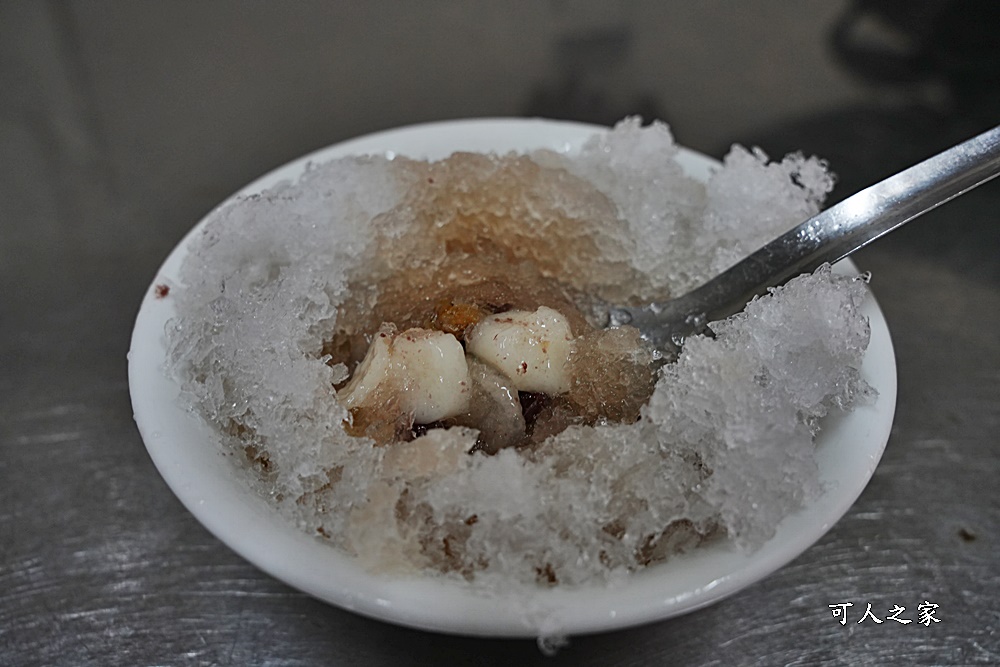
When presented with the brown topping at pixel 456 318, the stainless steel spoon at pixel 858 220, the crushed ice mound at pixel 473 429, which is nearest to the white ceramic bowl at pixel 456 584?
the crushed ice mound at pixel 473 429

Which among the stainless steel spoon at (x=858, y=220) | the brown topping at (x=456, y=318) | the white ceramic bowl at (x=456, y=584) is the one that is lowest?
the white ceramic bowl at (x=456, y=584)

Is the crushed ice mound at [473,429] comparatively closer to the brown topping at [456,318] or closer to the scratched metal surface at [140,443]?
the brown topping at [456,318]

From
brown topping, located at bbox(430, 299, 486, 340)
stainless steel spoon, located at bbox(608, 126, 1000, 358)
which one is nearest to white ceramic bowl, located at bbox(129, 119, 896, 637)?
stainless steel spoon, located at bbox(608, 126, 1000, 358)

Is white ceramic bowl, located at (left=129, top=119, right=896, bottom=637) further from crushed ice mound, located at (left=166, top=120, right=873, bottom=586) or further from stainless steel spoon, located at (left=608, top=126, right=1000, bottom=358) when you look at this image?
stainless steel spoon, located at (left=608, top=126, right=1000, bottom=358)

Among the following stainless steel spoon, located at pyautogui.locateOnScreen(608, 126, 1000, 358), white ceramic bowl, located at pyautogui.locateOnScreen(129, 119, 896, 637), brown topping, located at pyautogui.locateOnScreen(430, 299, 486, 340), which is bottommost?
white ceramic bowl, located at pyautogui.locateOnScreen(129, 119, 896, 637)

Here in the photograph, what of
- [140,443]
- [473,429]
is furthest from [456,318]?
[140,443]

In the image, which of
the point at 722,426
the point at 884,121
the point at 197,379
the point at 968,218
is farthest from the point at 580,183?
the point at 884,121
